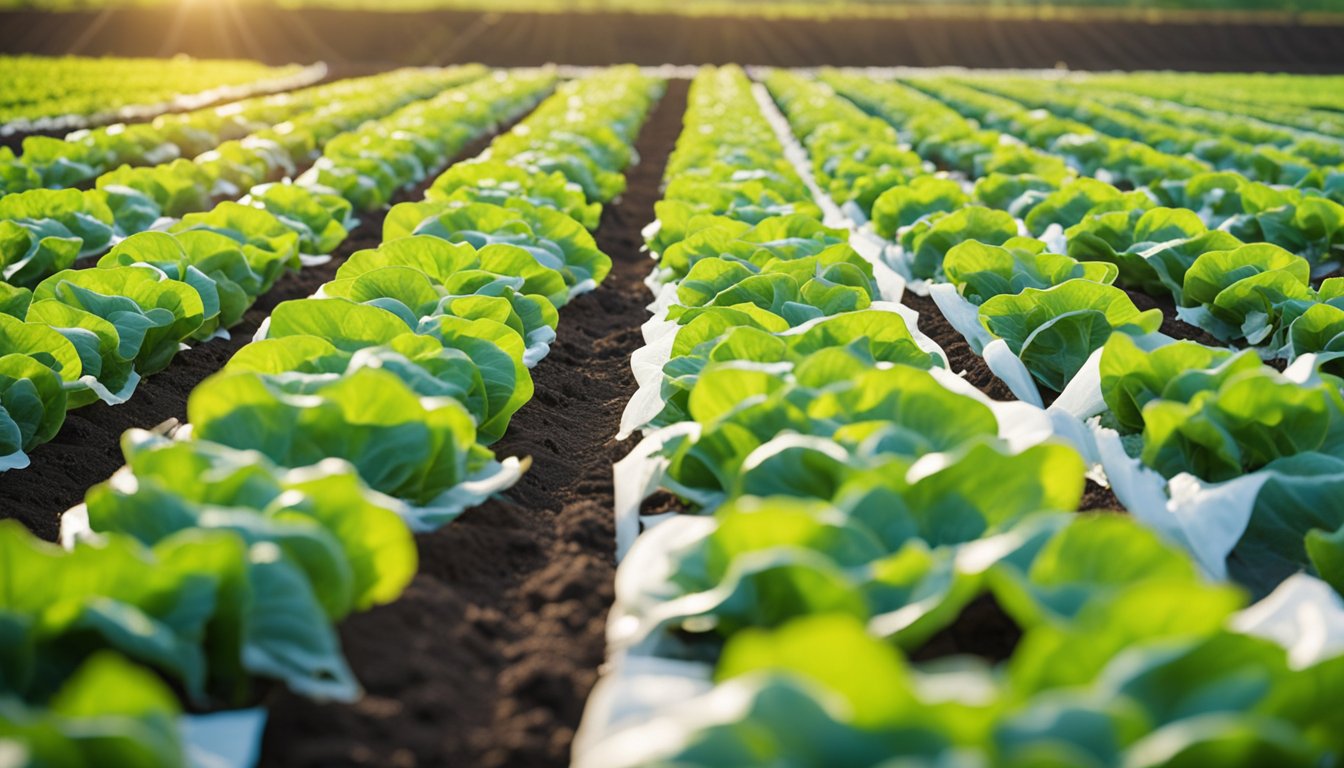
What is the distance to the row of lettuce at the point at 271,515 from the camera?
6.12 feet

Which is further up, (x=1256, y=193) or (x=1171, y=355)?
(x=1171, y=355)

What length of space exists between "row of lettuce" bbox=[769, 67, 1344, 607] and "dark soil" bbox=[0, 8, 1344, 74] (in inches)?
1263

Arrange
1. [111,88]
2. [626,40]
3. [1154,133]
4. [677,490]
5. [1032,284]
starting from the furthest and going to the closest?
[626,40], [111,88], [1154,133], [1032,284], [677,490]

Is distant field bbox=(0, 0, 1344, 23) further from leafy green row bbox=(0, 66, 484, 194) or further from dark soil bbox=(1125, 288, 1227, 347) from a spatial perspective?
dark soil bbox=(1125, 288, 1227, 347)

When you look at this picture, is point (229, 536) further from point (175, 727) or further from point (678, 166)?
point (678, 166)

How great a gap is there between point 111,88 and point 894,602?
2117 cm

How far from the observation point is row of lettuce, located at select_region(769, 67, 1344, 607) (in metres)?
2.86

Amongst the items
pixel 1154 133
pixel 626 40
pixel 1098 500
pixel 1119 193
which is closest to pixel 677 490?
pixel 1098 500

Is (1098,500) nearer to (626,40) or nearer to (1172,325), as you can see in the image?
Answer: (1172,325)

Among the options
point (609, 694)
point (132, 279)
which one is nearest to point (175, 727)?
point (609, 694)

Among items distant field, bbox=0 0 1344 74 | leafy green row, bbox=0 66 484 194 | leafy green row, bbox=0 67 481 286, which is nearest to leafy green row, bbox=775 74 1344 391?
leafy green row, bbox=0 67 481 286

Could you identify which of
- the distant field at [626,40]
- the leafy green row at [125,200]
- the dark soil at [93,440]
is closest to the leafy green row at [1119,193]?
the dark soil at [93,440]

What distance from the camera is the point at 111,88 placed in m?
19.8

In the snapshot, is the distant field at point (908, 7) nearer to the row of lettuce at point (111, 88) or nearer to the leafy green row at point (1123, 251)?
the row of lettuce at point (111, 88)
